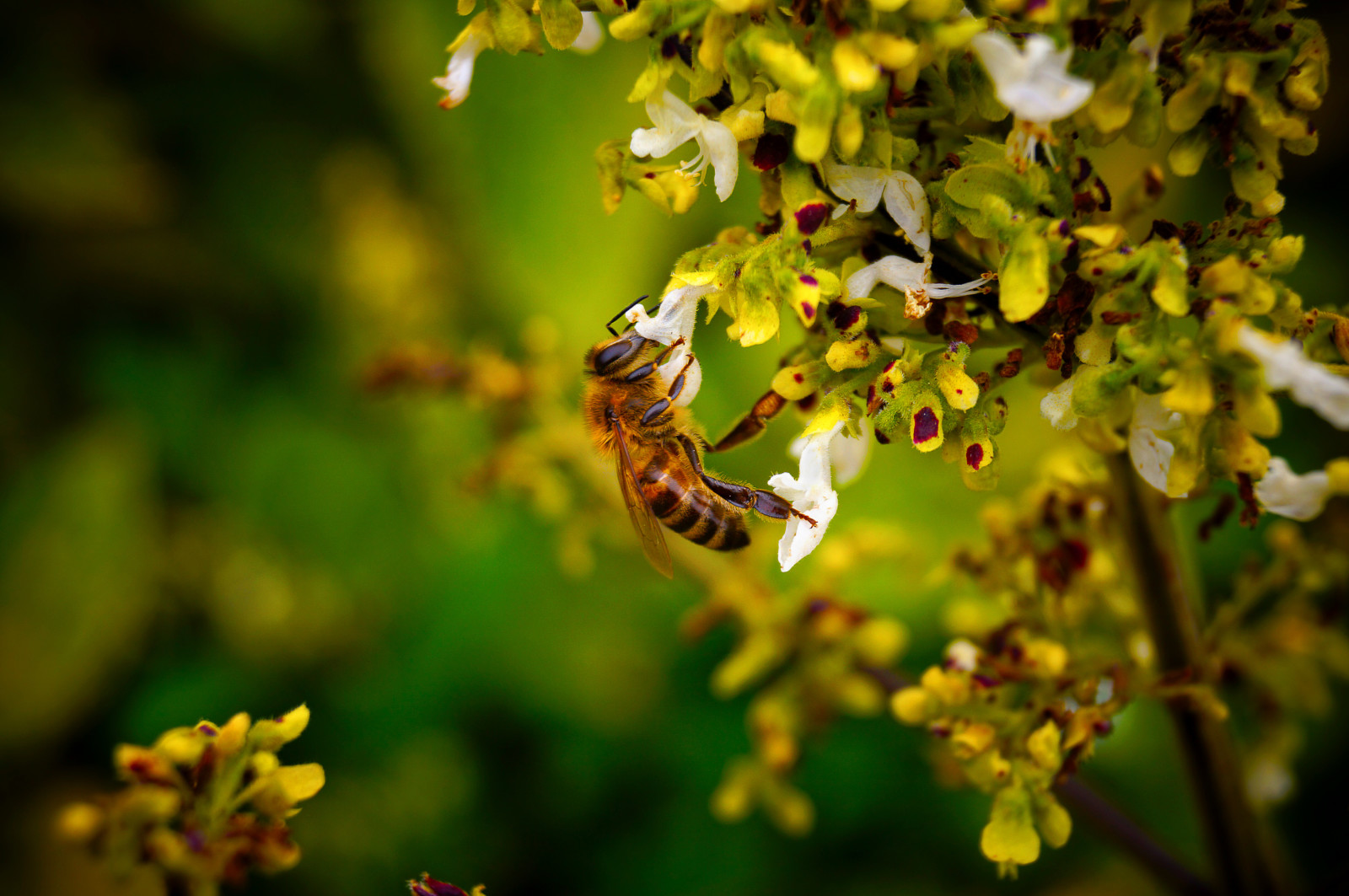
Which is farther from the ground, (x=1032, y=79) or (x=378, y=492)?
(x=1032, y=79)

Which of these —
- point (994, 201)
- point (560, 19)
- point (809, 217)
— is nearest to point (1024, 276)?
point (994, 201)

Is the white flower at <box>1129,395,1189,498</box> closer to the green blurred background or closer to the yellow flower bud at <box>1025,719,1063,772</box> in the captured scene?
the yellow flower bud at <box>1025,719,1063,772</box>

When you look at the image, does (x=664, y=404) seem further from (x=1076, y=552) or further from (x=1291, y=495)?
(x=1291, y=495)

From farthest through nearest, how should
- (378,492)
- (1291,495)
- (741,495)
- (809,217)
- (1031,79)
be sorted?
(378,492), (741,495), (1291,495), (809,217), (1031,79)

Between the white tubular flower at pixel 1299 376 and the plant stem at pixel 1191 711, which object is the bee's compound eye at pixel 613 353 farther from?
the white tubular flower at pixel 1299 376

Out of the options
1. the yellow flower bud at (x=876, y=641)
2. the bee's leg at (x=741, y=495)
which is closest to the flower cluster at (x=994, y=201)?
the bee's leg at (x=741, y=495)

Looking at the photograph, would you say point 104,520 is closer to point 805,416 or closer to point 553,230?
point 553,230

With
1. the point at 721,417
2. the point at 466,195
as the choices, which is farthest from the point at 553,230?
the point at 721,417
